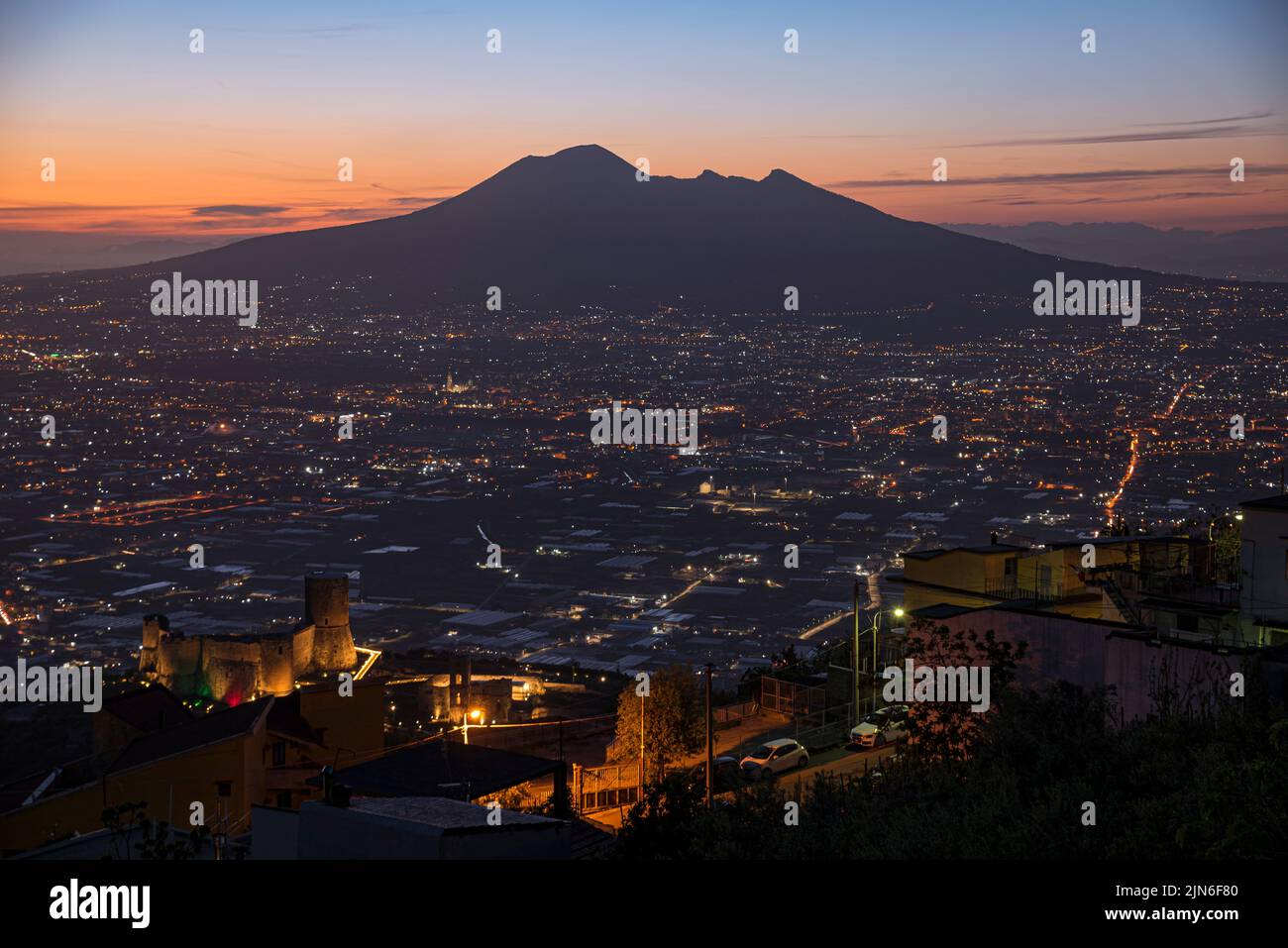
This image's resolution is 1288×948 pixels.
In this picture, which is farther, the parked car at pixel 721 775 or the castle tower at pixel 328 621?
the castle tower at pixel 328 621

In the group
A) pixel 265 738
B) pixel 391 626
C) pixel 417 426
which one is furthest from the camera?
pixel 417 426

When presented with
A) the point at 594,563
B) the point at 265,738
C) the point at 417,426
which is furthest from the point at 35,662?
the point at 417,426

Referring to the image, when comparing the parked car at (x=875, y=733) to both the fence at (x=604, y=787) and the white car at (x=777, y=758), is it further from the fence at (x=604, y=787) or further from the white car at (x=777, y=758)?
the fence at (x=604, y=787)

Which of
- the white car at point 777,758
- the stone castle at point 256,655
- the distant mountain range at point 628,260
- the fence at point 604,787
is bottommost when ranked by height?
the stone castle at point 256,655

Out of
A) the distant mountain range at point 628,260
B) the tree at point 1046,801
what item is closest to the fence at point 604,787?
the tree at point 1046,801

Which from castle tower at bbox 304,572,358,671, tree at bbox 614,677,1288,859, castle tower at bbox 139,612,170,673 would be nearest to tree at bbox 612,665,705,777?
tree at bbox 614,677,1288,859
